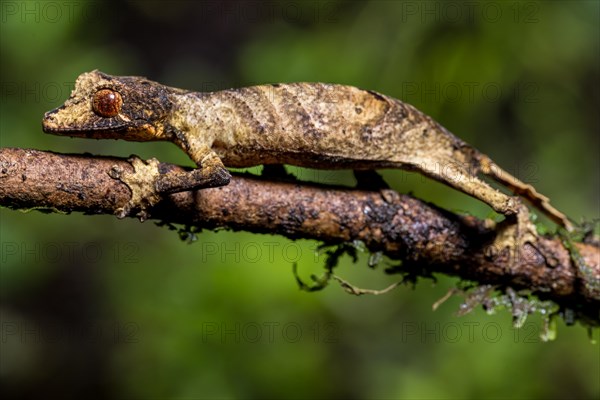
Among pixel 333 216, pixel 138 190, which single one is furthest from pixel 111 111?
pixel 333 216

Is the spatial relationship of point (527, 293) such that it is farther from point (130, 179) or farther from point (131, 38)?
point (131, 38)

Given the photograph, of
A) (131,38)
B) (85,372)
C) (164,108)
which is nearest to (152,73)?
(131,38)

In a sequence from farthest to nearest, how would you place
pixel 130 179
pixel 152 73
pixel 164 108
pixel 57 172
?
1. pixel 152 73
2. pixel 164 108
3. pixel 130 179
4. pixel 57 172

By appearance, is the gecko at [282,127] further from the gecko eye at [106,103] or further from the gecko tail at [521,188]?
the gecko tail at [521,188]

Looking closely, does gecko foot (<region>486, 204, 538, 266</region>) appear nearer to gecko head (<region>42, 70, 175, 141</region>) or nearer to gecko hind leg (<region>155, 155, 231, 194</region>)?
gecko hind leg (<region>155, 155, 231, 194</region>)

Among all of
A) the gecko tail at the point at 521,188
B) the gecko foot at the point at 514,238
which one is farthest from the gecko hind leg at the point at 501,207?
the gecko tail at the point at 521,188

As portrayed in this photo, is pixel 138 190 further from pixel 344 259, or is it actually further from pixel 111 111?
pixel 344 259

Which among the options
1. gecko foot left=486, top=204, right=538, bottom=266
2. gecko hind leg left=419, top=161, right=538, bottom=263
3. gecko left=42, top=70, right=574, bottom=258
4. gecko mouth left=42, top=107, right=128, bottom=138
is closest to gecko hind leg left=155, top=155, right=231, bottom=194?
gecko left=42, top=70, right=574, bottom=258
